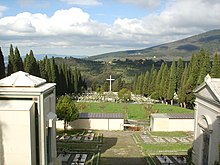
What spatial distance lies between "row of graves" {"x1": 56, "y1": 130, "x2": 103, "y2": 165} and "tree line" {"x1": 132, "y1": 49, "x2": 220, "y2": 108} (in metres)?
18.3

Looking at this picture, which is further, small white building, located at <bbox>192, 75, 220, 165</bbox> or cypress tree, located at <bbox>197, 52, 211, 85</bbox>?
cypress tree, located at <bbox>197, 52, 211, 85</bbox>

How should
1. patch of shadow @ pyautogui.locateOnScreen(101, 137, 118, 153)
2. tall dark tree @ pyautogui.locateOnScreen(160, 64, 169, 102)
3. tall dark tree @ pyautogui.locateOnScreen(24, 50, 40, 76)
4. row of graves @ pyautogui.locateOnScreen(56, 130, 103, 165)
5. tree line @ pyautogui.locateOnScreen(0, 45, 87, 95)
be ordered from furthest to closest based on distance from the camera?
tall dark tree @ pyautogui.locateOnScreen(160, 64, 169, 102) < tall dark tree @ pyautogui.locateOnScreen(24, 50, 40, 76) < tree line @ pyautogui.locateOnScreen(0, 45, 87, 95) < patch of shadow @ pyautogui.locateOnScreen(101, 137, 118, 153) < row of graves @ pyautogui.locateOnScreen(56, 130, 103, 165)

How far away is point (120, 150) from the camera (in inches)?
831

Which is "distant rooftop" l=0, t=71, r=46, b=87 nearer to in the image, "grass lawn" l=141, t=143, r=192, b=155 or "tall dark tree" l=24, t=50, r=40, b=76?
"grass lawn" l=141, t=143, r=192, b=155

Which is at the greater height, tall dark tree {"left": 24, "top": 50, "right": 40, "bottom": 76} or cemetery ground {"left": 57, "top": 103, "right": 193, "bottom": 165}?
tall dark tree {"left": 24, "top": 50, "right": 40, "bottom": 76}

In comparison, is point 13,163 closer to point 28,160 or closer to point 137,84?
point 28,160

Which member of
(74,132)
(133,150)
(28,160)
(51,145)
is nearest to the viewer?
(28,160)

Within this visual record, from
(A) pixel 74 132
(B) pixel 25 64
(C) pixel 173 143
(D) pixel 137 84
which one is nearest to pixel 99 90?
(D) pixel 137 84

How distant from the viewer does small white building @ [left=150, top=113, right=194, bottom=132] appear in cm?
2803

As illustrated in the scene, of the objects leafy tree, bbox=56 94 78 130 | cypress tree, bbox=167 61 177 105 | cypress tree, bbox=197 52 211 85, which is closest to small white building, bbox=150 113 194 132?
leafy tree, bbox=56 94 78 130

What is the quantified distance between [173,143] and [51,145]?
44.9 feet

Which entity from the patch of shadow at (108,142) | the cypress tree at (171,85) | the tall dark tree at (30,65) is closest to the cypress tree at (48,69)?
the tall dark tree at (30,65)

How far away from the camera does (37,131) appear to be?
1150 cm

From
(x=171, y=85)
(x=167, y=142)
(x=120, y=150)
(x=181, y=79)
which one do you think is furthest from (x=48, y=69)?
(x=167, y=142)
